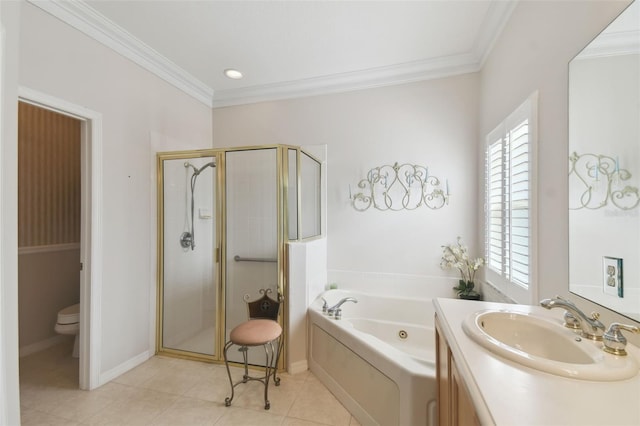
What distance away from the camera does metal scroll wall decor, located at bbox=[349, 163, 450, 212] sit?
8.46 feet

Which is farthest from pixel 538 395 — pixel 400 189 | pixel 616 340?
pixel 400 189

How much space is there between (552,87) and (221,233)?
8.08 feet

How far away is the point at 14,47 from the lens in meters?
1.17

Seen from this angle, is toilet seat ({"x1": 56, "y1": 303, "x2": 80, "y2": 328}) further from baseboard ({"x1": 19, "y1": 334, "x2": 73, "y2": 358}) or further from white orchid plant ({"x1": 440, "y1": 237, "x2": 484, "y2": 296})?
white orchid plant ({"x1": 440, "y1": 237, "x2": 484, "y2": 296})

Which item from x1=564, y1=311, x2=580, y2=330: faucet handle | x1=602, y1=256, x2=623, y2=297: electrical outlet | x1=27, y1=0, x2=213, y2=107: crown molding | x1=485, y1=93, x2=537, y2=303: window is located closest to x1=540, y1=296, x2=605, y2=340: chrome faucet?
x1=564, y1=311, x2=580, y2=330: faucet handle

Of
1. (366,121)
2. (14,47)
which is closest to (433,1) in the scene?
(366,121)

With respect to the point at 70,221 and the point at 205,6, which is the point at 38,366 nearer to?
the point at 70,221

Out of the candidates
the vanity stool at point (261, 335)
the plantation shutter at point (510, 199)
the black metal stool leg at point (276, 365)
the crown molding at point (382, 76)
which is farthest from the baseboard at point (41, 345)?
the plantation shutter at point (510, 199)

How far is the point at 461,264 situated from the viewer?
2.44 meters

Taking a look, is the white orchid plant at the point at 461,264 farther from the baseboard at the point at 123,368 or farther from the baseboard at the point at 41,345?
the baseboard at the point at 41,345

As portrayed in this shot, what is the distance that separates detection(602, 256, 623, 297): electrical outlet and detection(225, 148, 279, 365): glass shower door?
1.96 m

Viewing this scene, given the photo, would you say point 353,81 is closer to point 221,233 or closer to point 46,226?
point 221,233

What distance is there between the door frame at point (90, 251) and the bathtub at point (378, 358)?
161 cm

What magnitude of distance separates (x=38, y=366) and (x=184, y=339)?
1.14 metres
